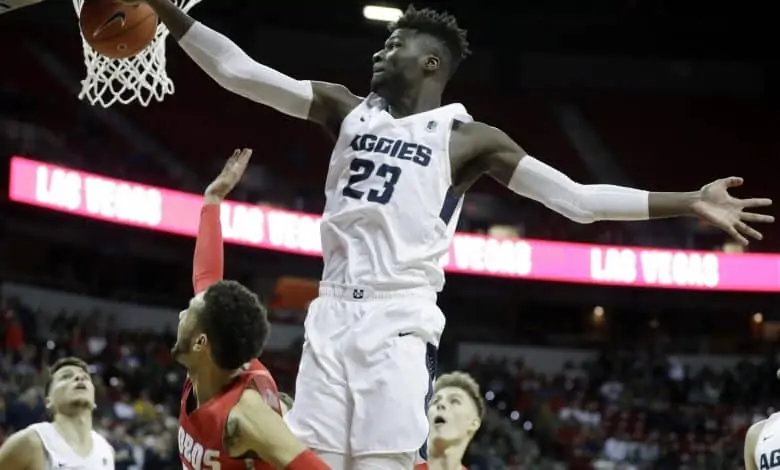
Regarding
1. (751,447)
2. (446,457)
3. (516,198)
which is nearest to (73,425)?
(446,457)

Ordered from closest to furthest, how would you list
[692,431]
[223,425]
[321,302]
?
1. [223,425]
2. [321,302]
3. [692,431]

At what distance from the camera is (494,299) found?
1802cm

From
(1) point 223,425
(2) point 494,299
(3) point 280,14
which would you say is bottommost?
(1) point 223,425

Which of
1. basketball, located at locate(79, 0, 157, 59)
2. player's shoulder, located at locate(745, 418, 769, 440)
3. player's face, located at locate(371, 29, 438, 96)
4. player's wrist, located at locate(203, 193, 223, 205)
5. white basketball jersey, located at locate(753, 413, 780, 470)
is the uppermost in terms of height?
basketball, located at locate(79, 0, 157, 59)

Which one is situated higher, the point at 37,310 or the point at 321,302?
the point at 37,310

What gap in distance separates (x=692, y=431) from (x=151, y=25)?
1322cm

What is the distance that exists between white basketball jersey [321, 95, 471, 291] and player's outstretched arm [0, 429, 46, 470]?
2882 millimetres

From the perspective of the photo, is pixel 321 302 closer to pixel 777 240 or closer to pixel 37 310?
pixel 37 310

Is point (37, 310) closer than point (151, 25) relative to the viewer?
No

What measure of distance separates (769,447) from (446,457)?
1326 mm

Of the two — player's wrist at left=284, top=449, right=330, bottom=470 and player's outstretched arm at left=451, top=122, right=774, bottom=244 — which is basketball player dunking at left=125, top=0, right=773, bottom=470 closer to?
player's outstretched arm at left=451, top=122, right=774, bottom=244

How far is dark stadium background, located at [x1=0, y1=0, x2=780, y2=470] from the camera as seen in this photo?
48.7 ft

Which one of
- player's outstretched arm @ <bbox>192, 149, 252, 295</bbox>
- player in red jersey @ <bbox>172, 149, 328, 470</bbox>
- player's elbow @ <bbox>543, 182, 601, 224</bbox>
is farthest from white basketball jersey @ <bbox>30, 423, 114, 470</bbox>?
player's elbow @ <bbox>543, 182, 601, 224</bbox>

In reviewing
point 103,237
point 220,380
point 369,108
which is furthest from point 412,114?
point 103,237
